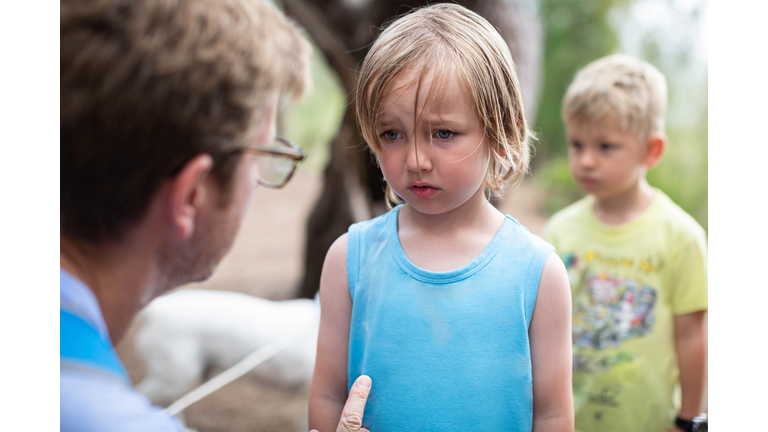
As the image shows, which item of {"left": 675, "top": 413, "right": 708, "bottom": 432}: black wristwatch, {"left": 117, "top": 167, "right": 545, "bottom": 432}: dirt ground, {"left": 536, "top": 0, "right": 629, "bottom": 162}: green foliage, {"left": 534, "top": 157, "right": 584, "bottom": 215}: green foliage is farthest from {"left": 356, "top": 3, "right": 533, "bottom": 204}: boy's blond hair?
{"left": 536, "top": 0, "right": 629, "bottom": 162}: green foliage

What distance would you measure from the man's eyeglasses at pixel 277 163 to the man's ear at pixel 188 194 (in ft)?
0.38

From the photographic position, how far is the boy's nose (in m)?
1.03

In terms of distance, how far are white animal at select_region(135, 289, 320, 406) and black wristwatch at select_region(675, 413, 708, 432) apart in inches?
64.2

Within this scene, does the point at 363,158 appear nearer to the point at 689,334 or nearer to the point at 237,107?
the point at 689,334

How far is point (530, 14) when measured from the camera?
359 cm

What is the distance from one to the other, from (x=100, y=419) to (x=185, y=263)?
1.00ft

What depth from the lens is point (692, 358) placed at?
173 cm

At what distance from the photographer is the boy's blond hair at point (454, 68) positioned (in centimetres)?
103

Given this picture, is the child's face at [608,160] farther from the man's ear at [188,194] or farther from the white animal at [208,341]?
the white animal at [208,341]

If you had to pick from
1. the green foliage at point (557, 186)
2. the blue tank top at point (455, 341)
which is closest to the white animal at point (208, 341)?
the blue tank top at point (455, 341)

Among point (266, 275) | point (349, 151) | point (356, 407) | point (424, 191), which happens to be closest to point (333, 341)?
point (356, 407)

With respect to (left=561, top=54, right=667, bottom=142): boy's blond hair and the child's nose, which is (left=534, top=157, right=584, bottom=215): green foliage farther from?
the child's nose

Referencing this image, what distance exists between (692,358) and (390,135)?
4.30 feet
